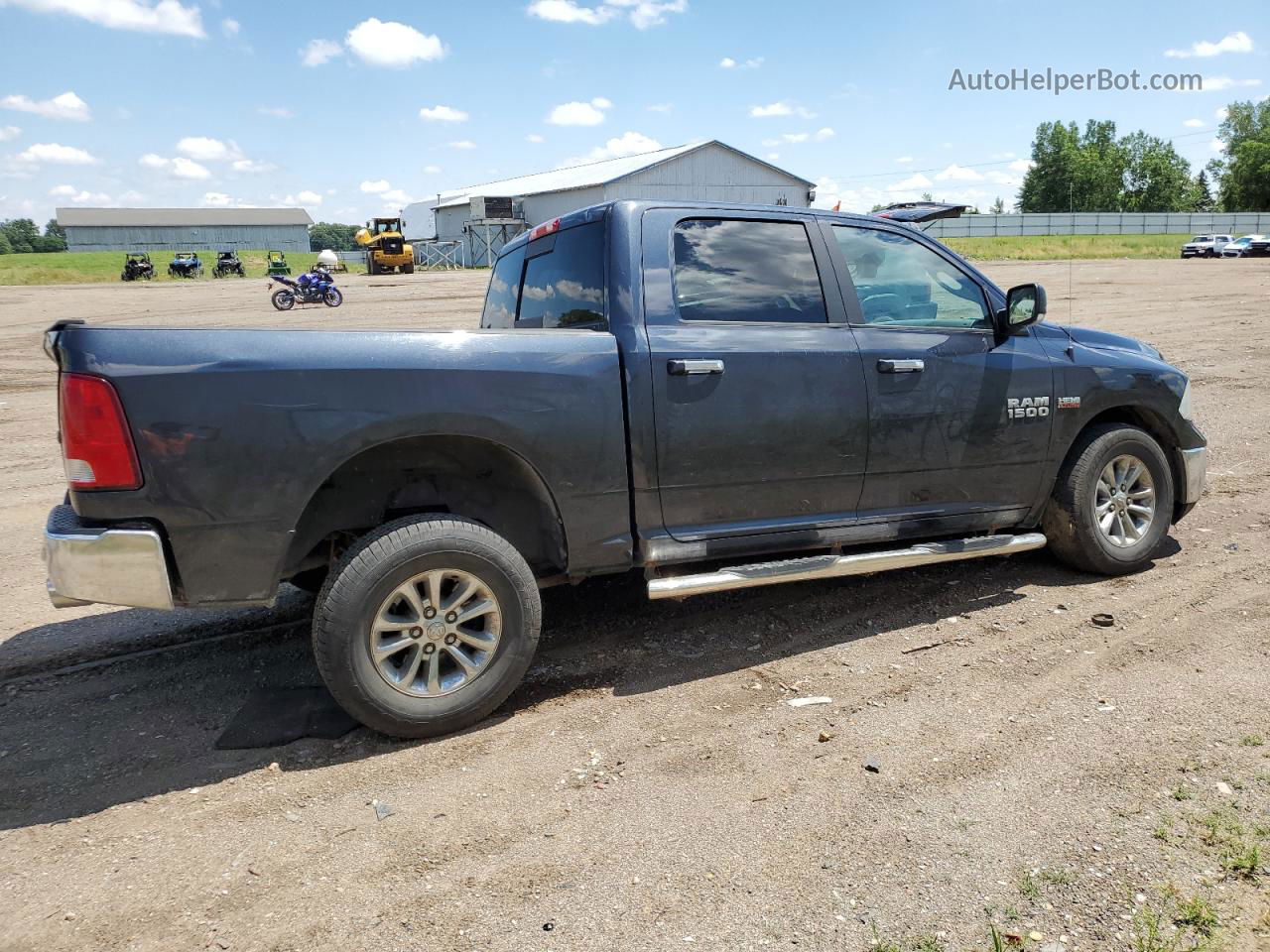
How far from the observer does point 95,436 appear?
119 inches

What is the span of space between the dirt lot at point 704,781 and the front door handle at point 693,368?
1.35 metres

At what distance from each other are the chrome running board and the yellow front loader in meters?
45.4

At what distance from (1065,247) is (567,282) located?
57726 mm

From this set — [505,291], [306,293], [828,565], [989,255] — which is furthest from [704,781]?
[989,255]

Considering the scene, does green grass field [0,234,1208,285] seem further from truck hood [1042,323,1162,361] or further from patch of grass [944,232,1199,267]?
truck hood [1042,323,1162,361]

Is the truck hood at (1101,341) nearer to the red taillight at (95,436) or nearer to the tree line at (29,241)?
the red taillight at (95,436)

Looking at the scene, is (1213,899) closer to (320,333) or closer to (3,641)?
(320,333)

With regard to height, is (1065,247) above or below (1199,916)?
above

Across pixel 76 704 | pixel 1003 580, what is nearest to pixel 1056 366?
pixel 1003 580

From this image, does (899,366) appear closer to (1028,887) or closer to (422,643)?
(1028,887)

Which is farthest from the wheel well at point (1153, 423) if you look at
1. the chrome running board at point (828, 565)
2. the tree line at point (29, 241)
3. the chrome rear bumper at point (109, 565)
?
the tree line at point (29, 241)

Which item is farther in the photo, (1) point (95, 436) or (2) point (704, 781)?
(2) point (704, 781)

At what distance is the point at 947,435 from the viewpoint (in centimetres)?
443

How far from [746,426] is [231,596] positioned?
217 centimetres
